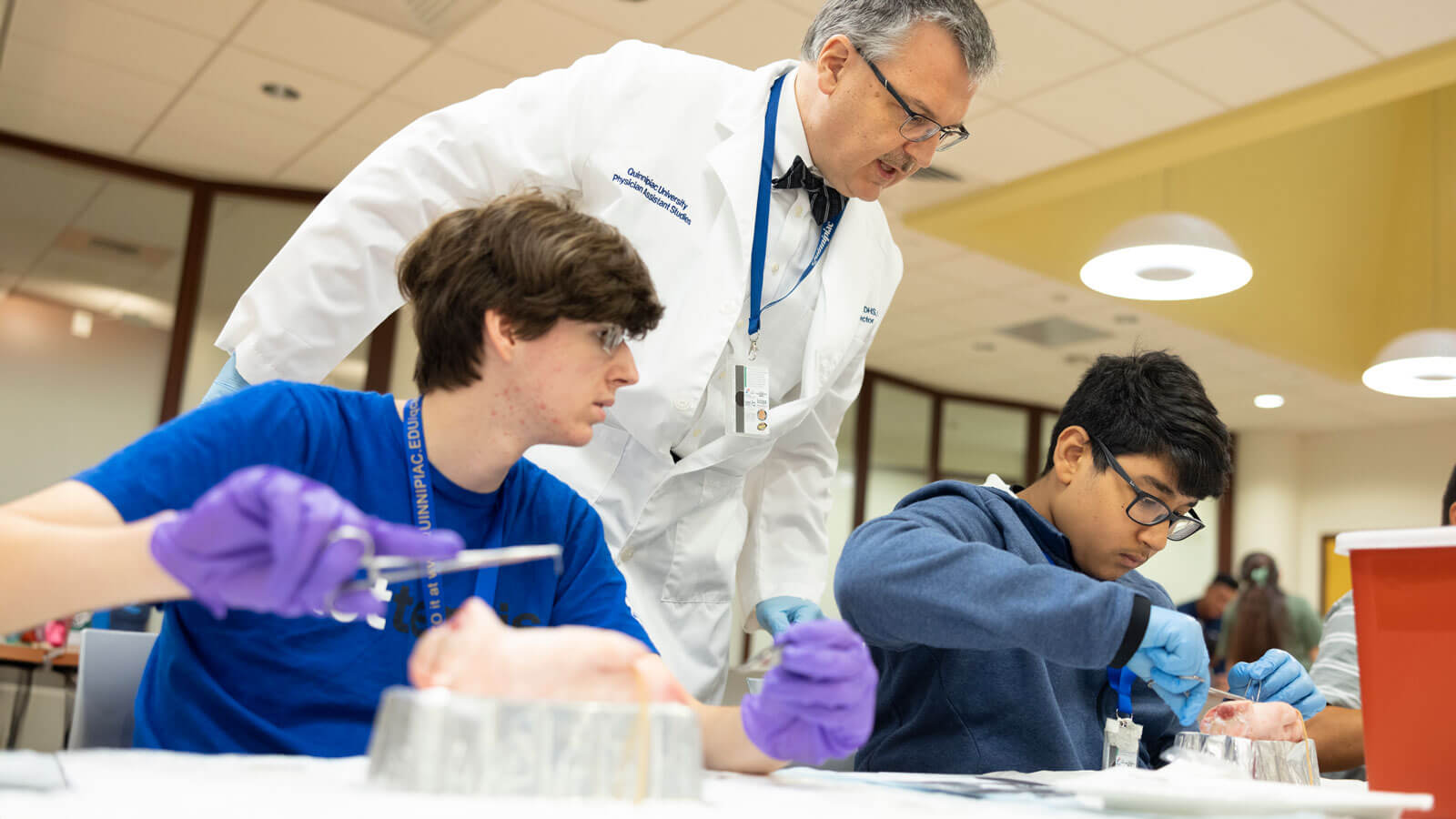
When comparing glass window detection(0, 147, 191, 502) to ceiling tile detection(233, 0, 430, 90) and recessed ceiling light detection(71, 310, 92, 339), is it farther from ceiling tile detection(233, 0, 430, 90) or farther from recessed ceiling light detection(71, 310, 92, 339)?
ceiling tile detection(233, 0, 430, 90)

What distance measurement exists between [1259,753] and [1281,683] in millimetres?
346

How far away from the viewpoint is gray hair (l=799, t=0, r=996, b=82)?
1688 mm

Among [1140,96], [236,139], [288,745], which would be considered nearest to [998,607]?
[288,745]

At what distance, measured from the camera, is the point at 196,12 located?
159 inches

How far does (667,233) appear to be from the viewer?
178 centimetres

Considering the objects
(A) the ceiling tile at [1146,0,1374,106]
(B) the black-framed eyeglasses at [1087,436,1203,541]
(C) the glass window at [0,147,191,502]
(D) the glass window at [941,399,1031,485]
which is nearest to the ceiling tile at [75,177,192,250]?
(C) the glass window at [0,147,191,502]

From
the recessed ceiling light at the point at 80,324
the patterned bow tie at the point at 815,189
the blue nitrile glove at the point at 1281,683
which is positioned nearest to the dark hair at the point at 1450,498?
the blue nitrile glove at the point at 1281,683

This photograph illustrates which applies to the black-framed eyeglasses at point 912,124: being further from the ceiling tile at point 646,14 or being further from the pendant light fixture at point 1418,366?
the pendant light fixture at point 1418,366

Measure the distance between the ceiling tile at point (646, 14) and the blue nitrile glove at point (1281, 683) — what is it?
290cm

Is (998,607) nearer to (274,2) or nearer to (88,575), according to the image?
(88,575)

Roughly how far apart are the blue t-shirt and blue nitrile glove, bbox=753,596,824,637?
58cm

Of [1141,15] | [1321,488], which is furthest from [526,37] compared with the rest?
[1321,488]

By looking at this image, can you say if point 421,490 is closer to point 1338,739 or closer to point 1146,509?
point 1146,509

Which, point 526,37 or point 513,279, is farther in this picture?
point 526,37
